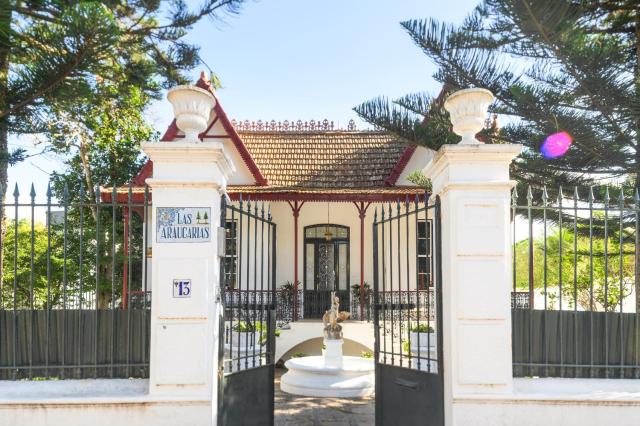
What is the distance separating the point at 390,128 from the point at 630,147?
325 cm

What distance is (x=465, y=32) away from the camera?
728cm

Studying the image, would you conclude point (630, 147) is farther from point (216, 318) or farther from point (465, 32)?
point (216, 318)

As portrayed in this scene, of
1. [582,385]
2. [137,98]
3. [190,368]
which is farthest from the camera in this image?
[137,98]

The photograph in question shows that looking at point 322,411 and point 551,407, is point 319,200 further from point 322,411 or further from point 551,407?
point 551,407

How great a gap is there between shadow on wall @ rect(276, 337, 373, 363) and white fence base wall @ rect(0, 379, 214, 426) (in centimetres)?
703

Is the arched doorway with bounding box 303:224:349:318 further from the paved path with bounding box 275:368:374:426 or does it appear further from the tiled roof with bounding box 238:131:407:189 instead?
the paved path with bounding box 275:368:374:426

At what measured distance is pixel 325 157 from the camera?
50.5 feet

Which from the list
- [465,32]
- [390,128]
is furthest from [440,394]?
[465,32]

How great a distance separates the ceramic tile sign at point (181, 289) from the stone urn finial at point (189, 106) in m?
1.09

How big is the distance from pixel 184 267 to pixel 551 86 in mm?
5421

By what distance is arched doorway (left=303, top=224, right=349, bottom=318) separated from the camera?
45.9ft

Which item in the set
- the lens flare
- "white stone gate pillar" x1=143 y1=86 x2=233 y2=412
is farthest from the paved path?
the lens flare

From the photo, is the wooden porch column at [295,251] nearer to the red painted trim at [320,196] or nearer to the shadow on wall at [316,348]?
the red painted trim at [320,196]

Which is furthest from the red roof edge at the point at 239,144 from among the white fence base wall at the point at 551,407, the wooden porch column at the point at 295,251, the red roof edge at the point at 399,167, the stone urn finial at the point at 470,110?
the white fence base wall at the point at 551,407
